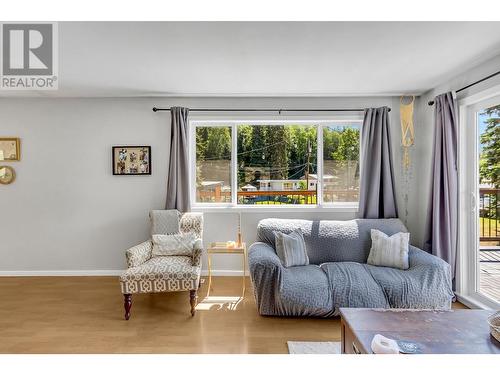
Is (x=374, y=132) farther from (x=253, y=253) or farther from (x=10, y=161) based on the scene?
(x=10, y=161)

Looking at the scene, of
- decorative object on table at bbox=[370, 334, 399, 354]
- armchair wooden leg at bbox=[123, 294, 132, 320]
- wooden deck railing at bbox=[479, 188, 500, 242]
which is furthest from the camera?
wooden deck railing at bbox=[479, 188, 500, 242]

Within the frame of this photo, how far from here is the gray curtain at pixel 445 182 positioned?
9.68 feet

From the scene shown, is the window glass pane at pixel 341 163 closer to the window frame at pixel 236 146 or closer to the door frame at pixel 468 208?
the window frame at pixel 236 146

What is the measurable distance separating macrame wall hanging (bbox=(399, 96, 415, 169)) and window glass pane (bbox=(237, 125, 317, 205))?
1091 millimetres

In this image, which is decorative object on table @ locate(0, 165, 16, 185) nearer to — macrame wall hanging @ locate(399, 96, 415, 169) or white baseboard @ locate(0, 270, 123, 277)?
white baseboard @ locate(0, 270, 123, 277)

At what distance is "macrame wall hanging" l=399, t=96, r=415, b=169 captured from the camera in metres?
3.45

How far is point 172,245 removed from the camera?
326cm

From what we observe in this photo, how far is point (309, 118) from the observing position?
3.77 m

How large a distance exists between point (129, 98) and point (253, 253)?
8.75 ft

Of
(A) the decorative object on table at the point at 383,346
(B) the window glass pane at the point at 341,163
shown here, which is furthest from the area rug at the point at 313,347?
(B) the window glass pane at the point at 341,163
